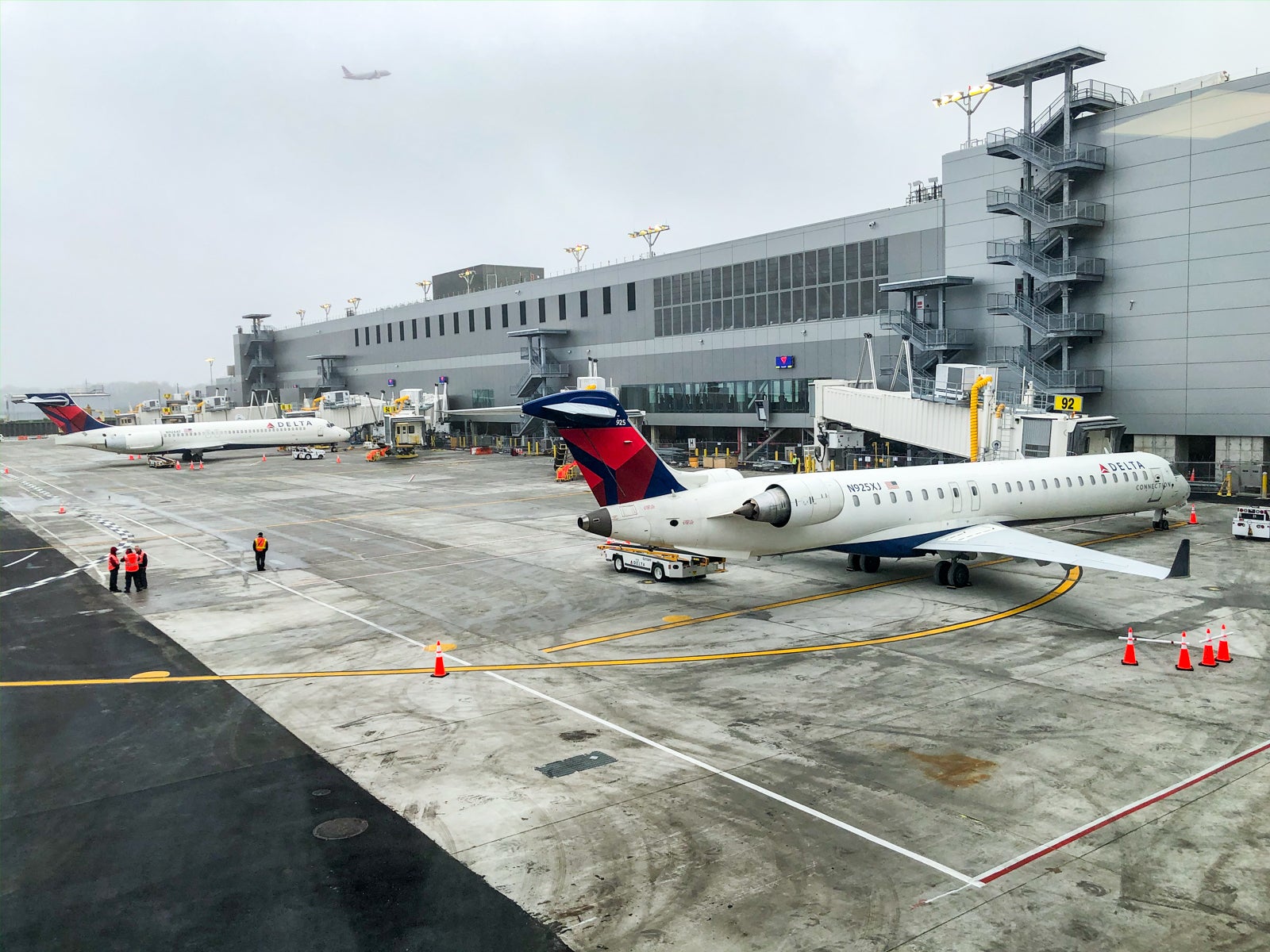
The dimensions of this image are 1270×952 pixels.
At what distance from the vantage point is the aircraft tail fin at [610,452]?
23.5 meters

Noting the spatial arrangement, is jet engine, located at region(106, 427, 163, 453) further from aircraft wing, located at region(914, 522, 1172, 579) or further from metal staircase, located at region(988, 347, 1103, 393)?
aircraft wing, located at region(914, 522, 1172, 579)

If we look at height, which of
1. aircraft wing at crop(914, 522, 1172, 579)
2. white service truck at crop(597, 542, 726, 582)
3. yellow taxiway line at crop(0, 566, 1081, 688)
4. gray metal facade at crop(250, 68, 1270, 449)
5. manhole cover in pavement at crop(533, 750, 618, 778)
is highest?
gray metal facade at crop(250, 68, 1270, 449)

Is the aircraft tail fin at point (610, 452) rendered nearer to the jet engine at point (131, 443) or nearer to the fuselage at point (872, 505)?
the fuselage at point (872, 505)

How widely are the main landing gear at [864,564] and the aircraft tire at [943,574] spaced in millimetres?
2100

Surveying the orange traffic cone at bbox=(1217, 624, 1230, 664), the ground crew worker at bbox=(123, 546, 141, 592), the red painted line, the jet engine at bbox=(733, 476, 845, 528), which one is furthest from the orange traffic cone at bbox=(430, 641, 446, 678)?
the orange traffic cone at bbox=(1217, 624, 1230, 664)

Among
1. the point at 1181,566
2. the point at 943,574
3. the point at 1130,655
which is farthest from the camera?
the point at 943,574

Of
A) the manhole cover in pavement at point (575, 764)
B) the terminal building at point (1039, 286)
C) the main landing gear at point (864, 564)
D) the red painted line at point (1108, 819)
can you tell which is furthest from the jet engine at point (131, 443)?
the red painted line at point (1108, 819)

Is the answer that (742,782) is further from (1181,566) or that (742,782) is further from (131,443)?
(131,443)

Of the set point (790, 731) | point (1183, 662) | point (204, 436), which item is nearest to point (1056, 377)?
point (1183, 662)

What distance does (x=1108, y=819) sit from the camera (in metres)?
12.2

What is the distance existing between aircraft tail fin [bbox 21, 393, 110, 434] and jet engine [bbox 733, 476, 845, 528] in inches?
2946

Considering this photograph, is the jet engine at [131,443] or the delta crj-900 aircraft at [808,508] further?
the jet engine at [131,443]

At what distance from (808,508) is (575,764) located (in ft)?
40.3

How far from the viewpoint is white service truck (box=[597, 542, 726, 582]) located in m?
28.4
